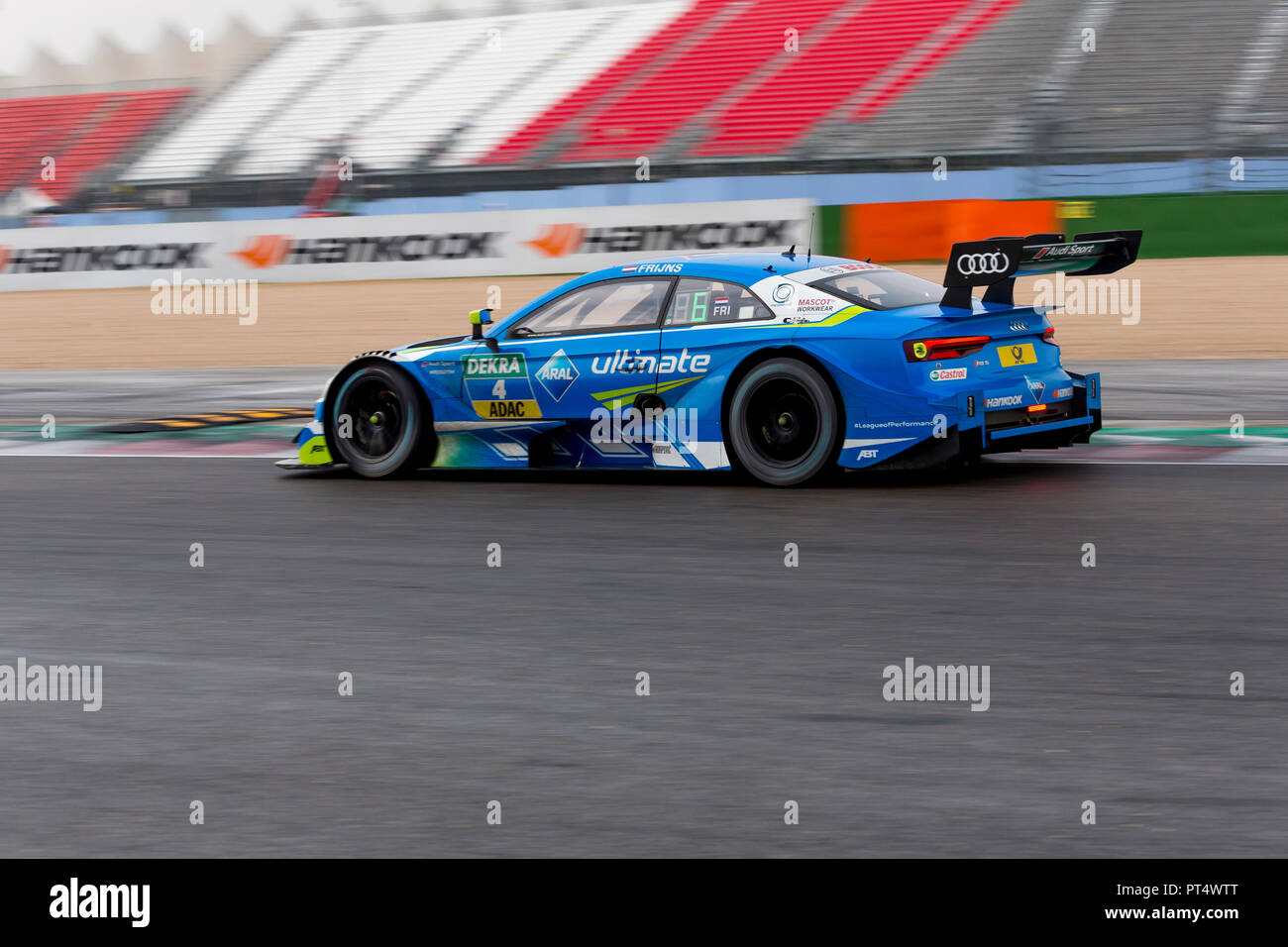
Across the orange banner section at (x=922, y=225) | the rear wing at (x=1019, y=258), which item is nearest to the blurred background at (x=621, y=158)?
the orange banner section at (x=922, y=225)

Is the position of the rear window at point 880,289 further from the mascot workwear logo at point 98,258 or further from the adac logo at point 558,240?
the mascot workwear logo at point 98,258

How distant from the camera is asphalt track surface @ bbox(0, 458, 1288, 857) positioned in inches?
146

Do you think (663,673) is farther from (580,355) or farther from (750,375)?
(580,355)

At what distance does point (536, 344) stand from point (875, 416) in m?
2.03

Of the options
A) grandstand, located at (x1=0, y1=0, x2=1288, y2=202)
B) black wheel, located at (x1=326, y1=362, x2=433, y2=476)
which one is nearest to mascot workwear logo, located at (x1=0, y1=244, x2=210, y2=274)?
grandstand, located at (x1=0, y1=0, x2=1288, y2=202)

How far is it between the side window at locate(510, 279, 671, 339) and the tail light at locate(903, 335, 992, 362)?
1472 millimetres

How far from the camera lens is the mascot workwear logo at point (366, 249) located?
28547 millimetres

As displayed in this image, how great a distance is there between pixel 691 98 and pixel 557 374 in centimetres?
2828

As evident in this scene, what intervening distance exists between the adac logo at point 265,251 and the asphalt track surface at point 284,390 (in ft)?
33.8

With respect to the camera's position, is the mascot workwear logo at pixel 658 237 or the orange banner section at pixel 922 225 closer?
the orange banner section at pixel 922 225

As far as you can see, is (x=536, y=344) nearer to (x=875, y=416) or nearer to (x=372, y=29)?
(x=875, y=416)

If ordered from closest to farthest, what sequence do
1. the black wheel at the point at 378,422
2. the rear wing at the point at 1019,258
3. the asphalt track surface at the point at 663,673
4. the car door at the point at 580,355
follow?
the asphalt track surface at the point at 663,673 → the rear wing at the point at 1019,258 → the car door at the point at 580,355 → the black wheel at the point at 378,422
